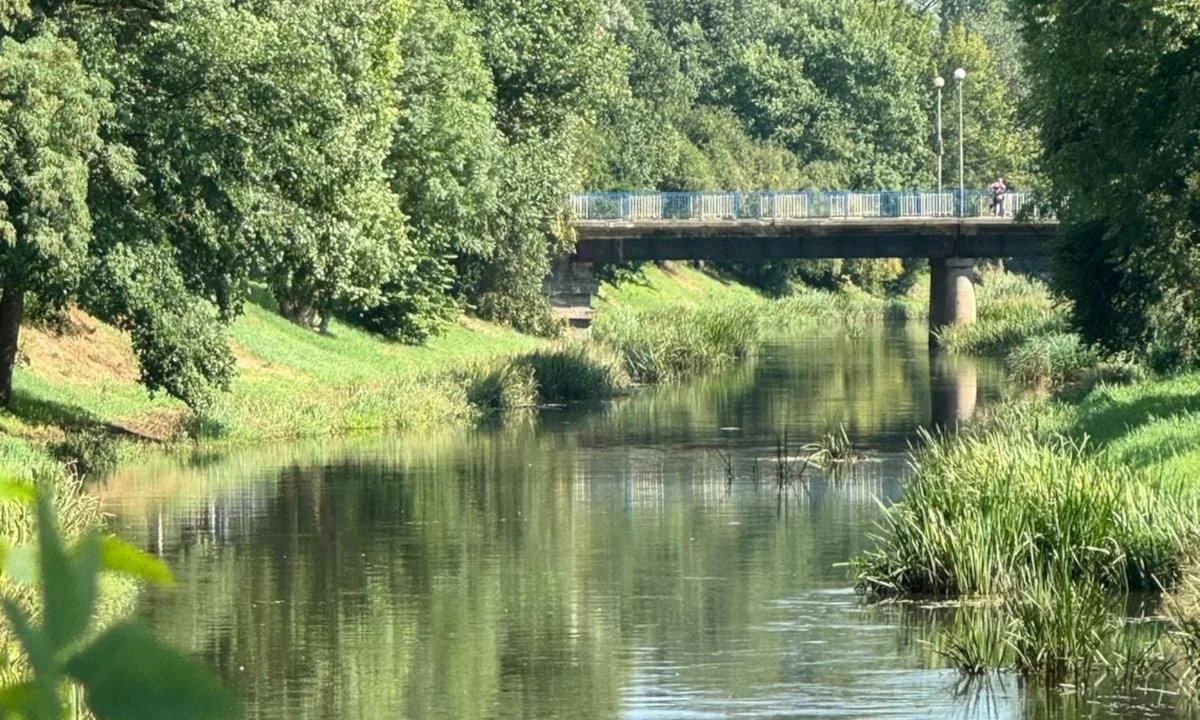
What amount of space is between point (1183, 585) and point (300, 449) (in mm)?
20560

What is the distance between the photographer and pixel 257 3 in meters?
32.8

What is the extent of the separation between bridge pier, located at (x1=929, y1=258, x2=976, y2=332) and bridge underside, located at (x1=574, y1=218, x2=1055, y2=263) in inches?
34.4

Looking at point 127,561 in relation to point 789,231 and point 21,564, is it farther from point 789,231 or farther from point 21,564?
point 789,231

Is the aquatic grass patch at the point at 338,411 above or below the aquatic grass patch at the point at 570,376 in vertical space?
below

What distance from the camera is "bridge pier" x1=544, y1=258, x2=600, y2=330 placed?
62.3 meters

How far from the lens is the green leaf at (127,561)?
1442mm

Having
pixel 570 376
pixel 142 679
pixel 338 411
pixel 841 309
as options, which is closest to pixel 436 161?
pixel 570 376

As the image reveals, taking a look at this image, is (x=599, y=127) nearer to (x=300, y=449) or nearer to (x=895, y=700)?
(x=300, y=449)

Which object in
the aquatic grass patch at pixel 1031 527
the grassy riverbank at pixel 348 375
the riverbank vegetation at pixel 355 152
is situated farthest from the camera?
the grassy riverbank at pixel 348 375

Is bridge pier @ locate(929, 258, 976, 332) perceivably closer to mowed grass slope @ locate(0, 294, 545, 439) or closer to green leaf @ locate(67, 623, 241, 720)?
mowed grass slope @ locate(0, 294, 545, 439)

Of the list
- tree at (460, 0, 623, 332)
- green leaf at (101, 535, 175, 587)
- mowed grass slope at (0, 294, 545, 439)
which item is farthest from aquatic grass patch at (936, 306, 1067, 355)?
green leaf at (101, 535, 175, 587)

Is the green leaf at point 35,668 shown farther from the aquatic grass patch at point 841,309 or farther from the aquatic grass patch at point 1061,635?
the aquatic grass patch at point 841,309

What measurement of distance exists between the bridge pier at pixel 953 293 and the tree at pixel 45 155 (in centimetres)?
3915

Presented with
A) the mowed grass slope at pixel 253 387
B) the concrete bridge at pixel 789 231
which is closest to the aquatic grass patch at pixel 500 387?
the mowed grass slope at pixel 253 387
